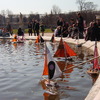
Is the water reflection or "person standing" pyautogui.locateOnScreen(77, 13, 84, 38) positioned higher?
"person standing" pyautogui.locateOnScreen(77, 13, 84, 38)

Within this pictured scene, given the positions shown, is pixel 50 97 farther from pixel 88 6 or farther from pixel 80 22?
pixel 88 6

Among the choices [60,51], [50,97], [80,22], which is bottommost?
[50,97]

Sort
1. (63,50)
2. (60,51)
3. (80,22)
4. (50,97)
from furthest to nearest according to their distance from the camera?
1. (80,22)
2. (60,51)
3. (63,50)
4. (50,97)

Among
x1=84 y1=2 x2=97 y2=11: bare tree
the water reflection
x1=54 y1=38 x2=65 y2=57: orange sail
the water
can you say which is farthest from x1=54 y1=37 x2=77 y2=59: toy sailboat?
x1=84 y1=2 x2=97 y2=11: bare tree

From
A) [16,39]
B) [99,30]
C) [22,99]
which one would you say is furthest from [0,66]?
[16,39]

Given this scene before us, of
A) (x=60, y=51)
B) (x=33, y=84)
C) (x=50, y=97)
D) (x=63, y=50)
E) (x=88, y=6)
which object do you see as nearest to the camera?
(x=50, y=97)

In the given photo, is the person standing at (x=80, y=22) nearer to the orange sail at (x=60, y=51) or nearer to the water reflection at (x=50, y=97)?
the orange sail at (x=60, y=51)

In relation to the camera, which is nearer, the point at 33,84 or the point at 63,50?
the point at 33,84

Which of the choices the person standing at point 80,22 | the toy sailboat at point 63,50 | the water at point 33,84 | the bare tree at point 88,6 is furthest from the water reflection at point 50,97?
the bare tree at point 88,6

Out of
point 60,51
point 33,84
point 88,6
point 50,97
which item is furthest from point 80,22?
point 88,6

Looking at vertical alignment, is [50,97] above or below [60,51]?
below

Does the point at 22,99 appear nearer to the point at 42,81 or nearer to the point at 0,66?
the point at 42,81

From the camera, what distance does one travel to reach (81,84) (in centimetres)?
905

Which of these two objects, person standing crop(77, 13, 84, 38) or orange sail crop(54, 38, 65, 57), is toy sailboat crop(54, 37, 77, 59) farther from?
person standing crop(77, 13, 84, 38)
